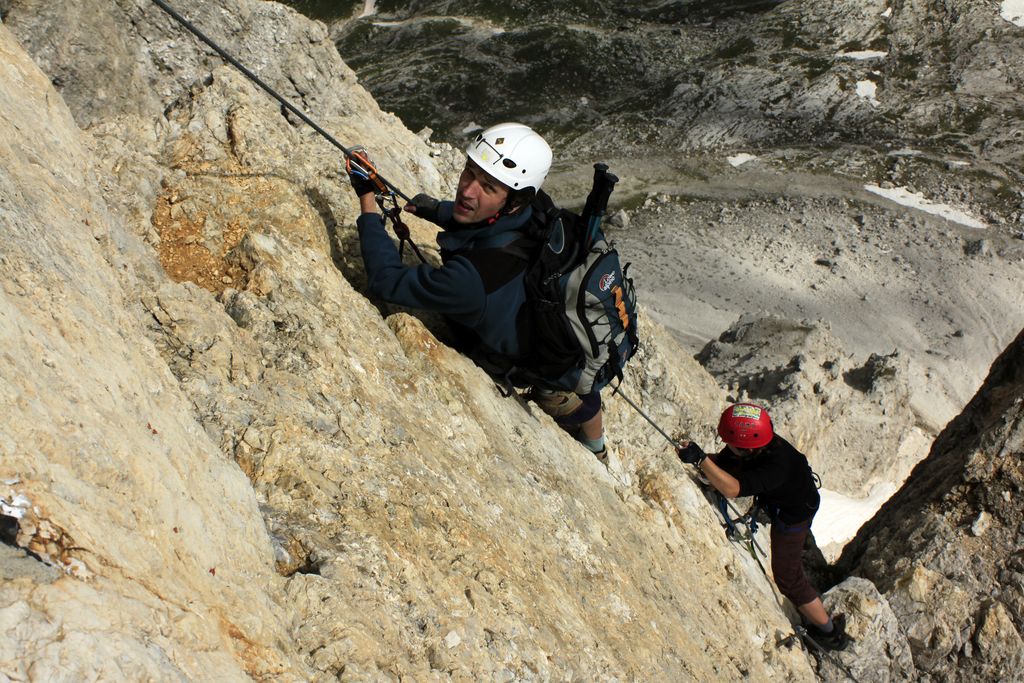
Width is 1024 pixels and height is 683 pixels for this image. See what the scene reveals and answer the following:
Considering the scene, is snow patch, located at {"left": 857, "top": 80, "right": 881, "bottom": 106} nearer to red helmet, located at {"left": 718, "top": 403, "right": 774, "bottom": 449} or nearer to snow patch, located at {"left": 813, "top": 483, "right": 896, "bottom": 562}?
snow patch, located at {"left": 813, "top": 483, "right": 896, "bottom": 562}

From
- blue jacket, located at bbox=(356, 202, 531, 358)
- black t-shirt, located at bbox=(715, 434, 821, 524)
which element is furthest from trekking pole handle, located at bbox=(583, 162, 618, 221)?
black t-shirt, located at bbox=(715, 434, 821, 524)

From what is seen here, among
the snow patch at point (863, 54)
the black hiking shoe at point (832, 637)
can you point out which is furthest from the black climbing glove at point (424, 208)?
the snow patch at point (863, 54)

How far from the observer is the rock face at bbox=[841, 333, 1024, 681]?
1071cm

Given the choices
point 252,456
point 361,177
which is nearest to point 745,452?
point 361,177

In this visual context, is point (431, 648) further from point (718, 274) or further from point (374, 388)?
point (718, 274)

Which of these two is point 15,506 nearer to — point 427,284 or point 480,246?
point 427,284

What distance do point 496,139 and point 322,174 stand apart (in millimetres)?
3117

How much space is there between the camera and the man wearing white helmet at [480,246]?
7375 mm

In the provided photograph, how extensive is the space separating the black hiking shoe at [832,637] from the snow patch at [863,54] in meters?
59.4

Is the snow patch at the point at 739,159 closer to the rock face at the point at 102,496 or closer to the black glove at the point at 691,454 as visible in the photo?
the black glove at the point at 691,454

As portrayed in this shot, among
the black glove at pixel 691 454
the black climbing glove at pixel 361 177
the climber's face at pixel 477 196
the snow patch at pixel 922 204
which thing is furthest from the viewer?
the snow patch at pixel 922 204

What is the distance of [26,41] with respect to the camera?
8.32m

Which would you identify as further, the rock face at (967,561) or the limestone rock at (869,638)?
the limestone rock at (869,638)

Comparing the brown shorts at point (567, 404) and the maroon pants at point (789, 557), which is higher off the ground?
the brown shorts at point (567, 404)
